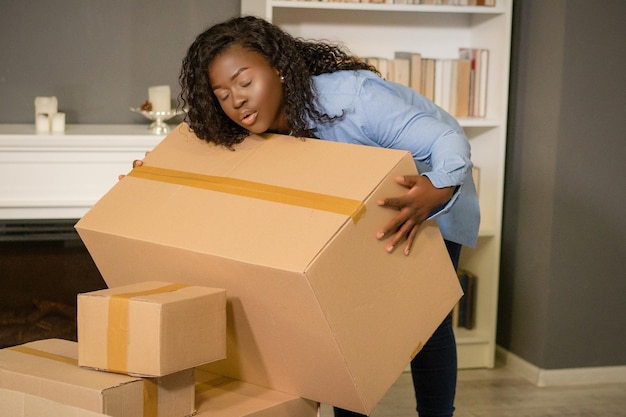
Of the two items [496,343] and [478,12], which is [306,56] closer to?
[478,12]

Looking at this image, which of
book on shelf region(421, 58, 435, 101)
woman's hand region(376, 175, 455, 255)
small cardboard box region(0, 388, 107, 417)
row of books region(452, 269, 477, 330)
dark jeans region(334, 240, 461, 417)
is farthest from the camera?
row of books region(452, 269, 477, 330)

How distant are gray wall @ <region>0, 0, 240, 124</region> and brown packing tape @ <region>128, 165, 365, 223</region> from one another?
4.54ft

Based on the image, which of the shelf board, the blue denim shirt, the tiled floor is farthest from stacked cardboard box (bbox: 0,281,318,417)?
the shelf board

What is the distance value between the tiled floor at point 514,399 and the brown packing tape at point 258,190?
4.04ft

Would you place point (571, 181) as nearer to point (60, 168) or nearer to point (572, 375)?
point (572, 375)

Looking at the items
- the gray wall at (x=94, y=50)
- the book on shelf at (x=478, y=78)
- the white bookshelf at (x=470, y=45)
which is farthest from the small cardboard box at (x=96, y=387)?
the book on shelf at (x=478, y=78)

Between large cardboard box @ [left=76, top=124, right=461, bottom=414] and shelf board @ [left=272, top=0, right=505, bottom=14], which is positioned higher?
shelf board @ [left=272, top=0, right=505, bottom=14]

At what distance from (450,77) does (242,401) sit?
1.85 metres

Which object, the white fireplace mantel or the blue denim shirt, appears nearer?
the blue denim shirt

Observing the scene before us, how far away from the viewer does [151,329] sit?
47.8 inches

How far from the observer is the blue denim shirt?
1.41 m

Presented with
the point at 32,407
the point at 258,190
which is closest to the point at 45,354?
the point at 32,407

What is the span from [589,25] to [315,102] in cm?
154

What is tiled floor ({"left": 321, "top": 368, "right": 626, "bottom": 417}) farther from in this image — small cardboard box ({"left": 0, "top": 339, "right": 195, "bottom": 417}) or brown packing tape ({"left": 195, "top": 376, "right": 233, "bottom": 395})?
small cardboard box ({"left": 0, "top": 339, "right": 195, "bottom": 417})
